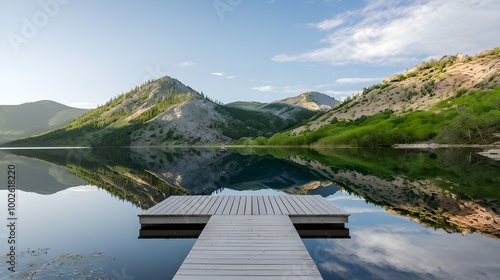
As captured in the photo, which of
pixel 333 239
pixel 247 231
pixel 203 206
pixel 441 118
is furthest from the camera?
pixel 441 118

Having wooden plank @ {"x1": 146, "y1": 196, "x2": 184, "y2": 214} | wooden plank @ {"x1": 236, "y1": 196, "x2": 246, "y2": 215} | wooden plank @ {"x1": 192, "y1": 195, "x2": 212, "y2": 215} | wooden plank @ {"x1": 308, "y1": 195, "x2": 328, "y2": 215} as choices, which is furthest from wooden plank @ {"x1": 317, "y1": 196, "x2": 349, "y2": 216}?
wooden plank @ {"x1": 146, "y1": 196, "x2": 184, "y2": 214}

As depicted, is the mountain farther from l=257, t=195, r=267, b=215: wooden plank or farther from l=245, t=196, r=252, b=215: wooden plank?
l=245, t=196, r=252, b=215: wooden plank

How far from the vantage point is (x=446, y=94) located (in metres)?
177

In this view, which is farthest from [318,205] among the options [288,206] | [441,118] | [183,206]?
[441,118]

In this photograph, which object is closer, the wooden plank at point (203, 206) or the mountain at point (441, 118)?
the wooden plank at point (203, 206)

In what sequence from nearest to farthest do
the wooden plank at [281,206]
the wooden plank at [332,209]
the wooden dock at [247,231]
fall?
the wooden dock at [247,231] < the wooden plank at [332,209] < the wooden plank at [281,206]

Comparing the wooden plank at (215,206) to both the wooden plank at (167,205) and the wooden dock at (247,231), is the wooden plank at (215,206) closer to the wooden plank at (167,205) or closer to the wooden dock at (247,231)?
the wooden dock at (247,231)

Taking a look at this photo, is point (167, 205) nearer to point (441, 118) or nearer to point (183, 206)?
point (183, 206)

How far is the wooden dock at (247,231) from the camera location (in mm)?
10039

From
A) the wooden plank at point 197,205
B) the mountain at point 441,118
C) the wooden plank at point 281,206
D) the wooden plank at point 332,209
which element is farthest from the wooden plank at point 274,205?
the mountain at point 441,118

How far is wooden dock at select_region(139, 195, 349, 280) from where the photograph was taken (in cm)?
1004

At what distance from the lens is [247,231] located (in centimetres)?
1424

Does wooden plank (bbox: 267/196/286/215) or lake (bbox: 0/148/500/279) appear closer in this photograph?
lake (bbox: 0/148/500/279)

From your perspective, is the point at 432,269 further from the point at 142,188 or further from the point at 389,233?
the point at 142,188
